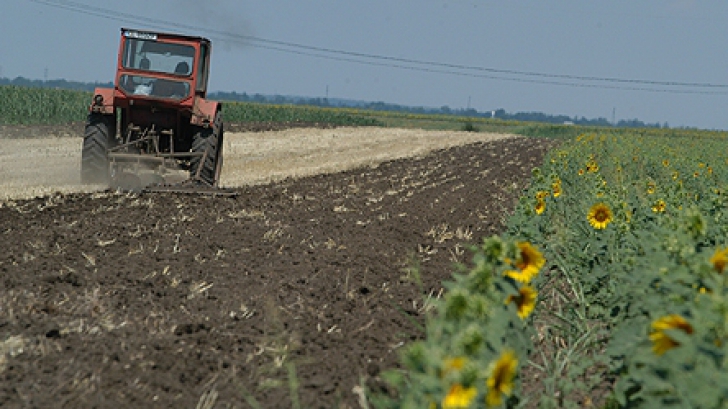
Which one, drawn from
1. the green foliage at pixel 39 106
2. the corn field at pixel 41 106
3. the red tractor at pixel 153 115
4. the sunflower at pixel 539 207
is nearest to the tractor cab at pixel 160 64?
the red tractor at pixel 153 115

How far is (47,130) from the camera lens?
2548 centimetres

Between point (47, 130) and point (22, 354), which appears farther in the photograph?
point (47, 130)

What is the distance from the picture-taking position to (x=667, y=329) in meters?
3.35

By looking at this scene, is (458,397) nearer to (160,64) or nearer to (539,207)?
(539,207)

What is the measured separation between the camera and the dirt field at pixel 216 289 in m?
4.50

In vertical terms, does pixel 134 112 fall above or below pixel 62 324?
above

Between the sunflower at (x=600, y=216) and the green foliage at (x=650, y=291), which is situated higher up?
the sunflower at (x=600, y=216)

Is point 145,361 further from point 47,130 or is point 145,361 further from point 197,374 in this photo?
point 47,130

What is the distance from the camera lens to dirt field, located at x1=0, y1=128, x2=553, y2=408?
4500 millimetres

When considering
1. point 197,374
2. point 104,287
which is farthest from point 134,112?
point 197,374

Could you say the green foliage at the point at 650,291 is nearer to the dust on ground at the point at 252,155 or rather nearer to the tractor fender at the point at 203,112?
the tractor fender at the point at 203,112

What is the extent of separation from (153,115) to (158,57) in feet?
2.60

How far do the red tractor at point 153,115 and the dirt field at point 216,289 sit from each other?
0.74m

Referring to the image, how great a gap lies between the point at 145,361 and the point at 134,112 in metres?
8.65
